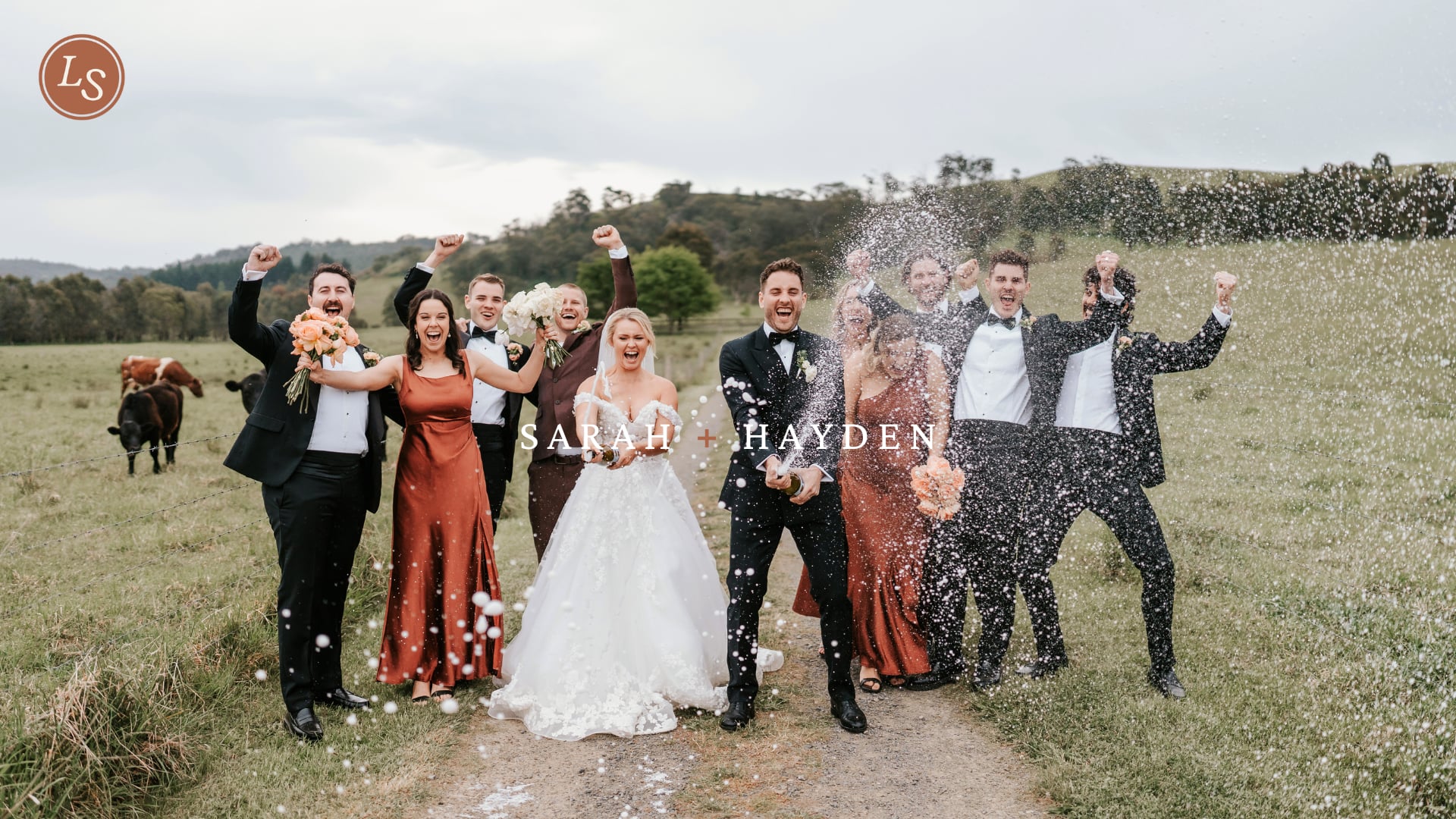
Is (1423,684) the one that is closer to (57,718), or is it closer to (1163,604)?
(1163,604)

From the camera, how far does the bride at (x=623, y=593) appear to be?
5008 millimetres

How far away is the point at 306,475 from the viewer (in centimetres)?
475

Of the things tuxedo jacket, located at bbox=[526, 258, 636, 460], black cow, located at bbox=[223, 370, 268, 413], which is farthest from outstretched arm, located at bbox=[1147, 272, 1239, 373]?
black cow, located at bbox=[223, 370, 268, 413]

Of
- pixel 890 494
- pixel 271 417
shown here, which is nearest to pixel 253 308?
pixel 271 417

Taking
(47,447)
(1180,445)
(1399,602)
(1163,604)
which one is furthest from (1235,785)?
(47,447)

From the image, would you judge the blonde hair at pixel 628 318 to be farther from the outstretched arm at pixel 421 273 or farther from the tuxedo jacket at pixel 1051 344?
the tuxedo jacket at pixel 1051 344

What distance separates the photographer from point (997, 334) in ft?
17.6

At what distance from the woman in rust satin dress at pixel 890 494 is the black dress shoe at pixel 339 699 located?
118 inches

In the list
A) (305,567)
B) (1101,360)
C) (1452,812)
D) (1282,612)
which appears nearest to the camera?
(1452,812)

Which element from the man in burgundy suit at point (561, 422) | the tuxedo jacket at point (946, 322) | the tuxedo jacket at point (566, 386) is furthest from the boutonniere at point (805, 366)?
the man in burgundy suit at point (561, 422)

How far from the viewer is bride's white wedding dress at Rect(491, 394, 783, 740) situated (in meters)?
4.98

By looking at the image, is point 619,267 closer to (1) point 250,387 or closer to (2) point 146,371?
(1) point 250,387

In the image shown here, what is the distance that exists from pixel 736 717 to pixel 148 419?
12.4 m

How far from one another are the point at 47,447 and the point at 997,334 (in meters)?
17.5
